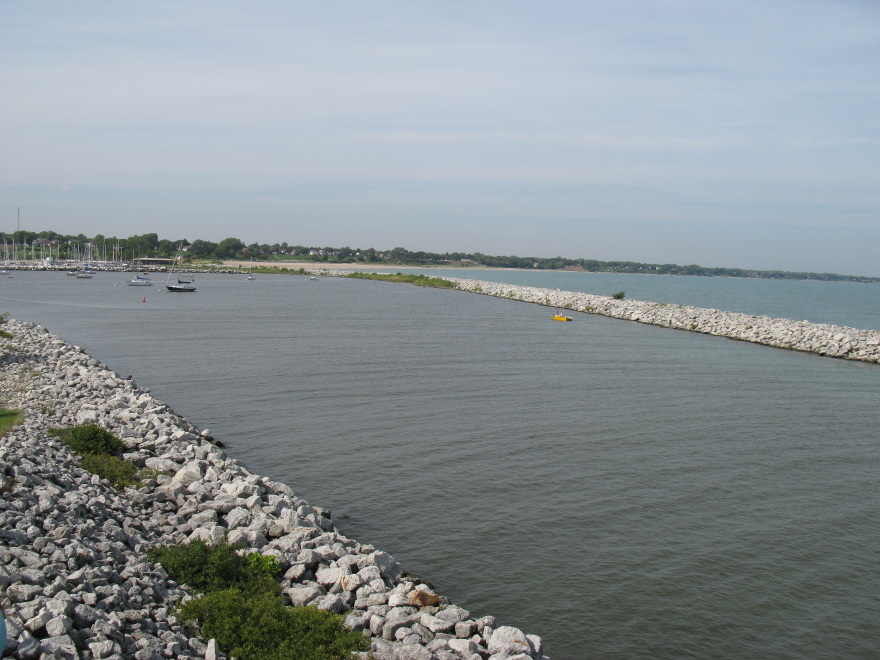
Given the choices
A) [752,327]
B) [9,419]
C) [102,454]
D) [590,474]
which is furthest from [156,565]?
[752,327]

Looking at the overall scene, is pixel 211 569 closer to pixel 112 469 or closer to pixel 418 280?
pixel 112 469

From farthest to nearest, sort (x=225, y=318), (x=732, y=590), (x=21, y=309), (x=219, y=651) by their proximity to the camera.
Result: (x=21, y=309) → (x=225, y=318) → (x=732, y=590) → (x=219, y=651)

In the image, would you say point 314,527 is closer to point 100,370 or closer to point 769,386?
point 100,370

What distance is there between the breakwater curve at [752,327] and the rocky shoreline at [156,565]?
3814cm

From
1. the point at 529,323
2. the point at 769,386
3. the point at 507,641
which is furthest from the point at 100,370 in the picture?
the point at 529,323

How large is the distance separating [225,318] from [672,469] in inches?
1678

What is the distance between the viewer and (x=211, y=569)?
9.68 metres

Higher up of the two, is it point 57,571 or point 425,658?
point 57,571

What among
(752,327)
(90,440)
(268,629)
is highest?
(752,327)

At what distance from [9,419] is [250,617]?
11.1 meters

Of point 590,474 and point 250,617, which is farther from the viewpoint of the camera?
point 590,474

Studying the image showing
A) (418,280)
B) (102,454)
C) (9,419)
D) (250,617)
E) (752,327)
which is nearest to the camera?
(250,617)

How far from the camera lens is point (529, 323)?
54656 millimetres

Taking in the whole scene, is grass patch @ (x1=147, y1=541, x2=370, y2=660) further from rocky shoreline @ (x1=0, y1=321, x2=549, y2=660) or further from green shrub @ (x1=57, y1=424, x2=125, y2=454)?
green shrub @ (x1=57, y1=424, x2=125, y2=454)
